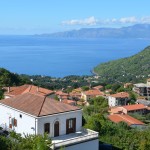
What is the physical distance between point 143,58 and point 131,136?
376 feet

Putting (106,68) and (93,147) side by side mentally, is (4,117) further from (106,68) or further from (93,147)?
(106,68)

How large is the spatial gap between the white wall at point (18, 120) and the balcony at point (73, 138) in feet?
4.16

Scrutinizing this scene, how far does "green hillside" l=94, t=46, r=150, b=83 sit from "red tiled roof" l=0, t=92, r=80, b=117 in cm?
Answer: 9029

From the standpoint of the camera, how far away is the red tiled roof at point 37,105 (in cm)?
1562

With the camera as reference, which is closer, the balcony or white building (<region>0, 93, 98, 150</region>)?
the balcony

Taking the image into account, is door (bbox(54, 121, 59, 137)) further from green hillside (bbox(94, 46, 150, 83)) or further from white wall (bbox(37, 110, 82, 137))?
green hillside (bbox(94, 46, 150, 83))

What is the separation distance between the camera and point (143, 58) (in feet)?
430

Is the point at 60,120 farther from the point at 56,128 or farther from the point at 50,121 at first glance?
the point at 50,121

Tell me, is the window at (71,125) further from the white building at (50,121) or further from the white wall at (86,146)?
the white wall at (86,146)

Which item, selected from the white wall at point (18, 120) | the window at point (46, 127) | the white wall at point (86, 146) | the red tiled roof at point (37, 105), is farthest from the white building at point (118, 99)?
the window at point (46, 127)

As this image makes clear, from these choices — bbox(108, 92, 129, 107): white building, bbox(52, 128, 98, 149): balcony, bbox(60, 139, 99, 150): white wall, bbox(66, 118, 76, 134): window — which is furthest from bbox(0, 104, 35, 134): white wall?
bbox(108, 92, 129, 107): white building

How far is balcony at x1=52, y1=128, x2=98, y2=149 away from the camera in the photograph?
1461 centimetres

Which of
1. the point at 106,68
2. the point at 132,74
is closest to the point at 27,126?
the point at 132,74

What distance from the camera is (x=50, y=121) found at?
1544 cm
